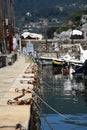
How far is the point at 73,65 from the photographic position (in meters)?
77.6

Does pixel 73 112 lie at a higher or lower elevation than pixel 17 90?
lower

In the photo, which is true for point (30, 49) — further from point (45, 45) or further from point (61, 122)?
point (61, 122)

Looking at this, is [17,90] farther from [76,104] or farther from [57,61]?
[57,61]

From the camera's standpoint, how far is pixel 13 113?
14.7m

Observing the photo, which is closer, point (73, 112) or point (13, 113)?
point (13, 113)

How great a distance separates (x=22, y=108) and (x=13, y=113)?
2.58 feet

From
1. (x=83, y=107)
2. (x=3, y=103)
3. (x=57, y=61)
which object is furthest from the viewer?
(x=57, y=61)

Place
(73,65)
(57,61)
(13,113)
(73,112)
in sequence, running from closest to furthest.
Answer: (13,113), (73,112), (73,65), (57,61)

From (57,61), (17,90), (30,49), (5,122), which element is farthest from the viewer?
(30,49)

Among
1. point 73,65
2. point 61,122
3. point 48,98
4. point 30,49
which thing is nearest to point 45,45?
point 30,49

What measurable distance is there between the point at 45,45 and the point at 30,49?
4393 cm

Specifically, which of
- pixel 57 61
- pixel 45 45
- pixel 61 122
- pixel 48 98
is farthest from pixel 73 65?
pixel 45 45

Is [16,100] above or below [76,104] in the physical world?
above

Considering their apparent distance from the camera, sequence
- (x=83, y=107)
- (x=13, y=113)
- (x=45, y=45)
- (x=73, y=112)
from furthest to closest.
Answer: (x=45, y=45) → (x=83, y=107) → (x=73, y=112) → (x=13, y=113)
